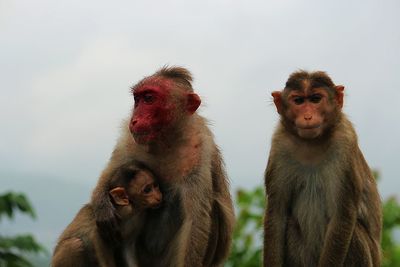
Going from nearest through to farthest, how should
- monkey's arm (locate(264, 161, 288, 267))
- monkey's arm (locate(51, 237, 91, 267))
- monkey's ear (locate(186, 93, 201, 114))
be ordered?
monkey's arm (locate(51, 237, 91, 267)) < monkey's ear (locate(186, 93, 201, 114)) < monkey's arm (locate(264, 161, 288, 267))

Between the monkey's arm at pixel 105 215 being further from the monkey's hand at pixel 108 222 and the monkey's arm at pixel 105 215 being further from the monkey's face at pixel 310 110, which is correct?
the monkey's face at pixel 310 110

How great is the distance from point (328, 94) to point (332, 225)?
1125mm

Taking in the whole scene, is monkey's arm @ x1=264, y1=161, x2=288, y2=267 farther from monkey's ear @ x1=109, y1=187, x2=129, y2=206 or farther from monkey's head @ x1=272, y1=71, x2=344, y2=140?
monkey's ear @ x1=109, y1=187, x2=129, y2=206

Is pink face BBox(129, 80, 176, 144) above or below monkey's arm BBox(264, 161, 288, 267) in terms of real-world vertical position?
above

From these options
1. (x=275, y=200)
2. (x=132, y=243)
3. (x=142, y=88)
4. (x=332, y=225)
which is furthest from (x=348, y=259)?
(x=142, y=88)

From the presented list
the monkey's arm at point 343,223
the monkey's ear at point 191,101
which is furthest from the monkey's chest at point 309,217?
the monkey's ear at point 191,101

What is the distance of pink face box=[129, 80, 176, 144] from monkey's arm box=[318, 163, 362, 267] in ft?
5.31

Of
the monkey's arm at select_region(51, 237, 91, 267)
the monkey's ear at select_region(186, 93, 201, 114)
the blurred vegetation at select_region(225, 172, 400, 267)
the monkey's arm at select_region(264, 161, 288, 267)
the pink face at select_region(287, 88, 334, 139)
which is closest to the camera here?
the pink face at select_region(287, 88, 334, 139)

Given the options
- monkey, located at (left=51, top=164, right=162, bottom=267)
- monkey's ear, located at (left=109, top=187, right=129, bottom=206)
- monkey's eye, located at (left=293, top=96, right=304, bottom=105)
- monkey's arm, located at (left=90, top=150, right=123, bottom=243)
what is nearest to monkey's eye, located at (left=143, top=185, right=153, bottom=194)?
monkey, located at (left=51, top=164, right=162, bottom=267)

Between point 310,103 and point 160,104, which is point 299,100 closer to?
point 310,103

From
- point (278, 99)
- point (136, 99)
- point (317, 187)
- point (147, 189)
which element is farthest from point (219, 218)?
point (136, 99)

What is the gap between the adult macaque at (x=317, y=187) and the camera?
6.36 metres

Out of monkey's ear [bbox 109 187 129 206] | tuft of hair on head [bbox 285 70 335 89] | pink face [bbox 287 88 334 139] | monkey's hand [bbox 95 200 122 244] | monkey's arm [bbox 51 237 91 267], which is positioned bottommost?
monkey's arm [bbox 51 237 91 267]

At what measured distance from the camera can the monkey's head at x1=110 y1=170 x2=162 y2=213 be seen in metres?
6.38
